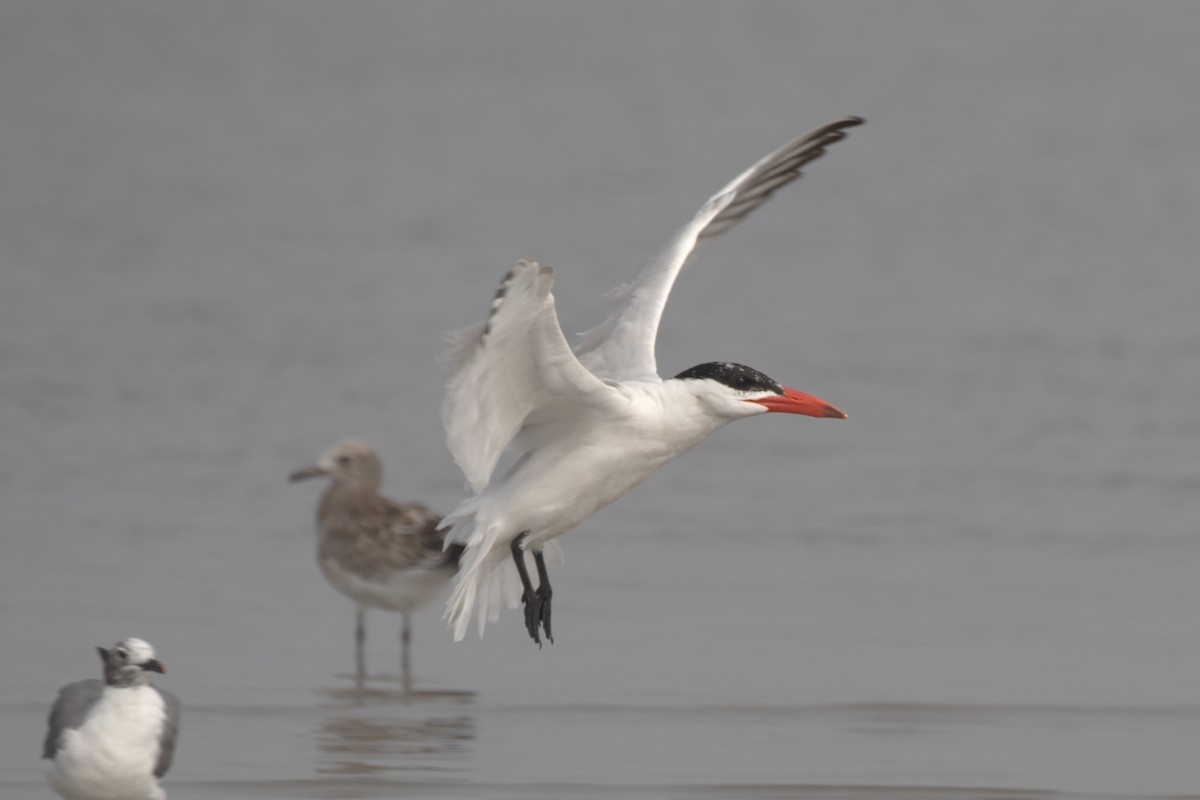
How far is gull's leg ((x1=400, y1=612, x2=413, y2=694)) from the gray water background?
77mm

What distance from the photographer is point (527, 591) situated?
8078 millimetres

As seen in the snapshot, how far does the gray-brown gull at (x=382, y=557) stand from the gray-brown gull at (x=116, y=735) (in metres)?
2.24

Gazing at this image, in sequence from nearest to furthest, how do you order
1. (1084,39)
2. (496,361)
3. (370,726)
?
(496,361), (370,726), (1084,39)

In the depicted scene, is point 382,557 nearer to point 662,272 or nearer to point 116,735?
point 662,272

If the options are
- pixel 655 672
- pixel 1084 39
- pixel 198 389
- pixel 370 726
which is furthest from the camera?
pixel 1084 39

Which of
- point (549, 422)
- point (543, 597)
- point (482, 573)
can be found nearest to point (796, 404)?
point (549, 422)

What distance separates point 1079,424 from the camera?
47.0ft

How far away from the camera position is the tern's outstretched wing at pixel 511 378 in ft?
21.8

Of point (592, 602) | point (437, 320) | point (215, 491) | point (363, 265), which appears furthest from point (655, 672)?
point (363, 265)

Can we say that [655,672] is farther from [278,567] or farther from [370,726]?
[278,567]

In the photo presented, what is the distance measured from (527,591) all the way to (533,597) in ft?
0.12

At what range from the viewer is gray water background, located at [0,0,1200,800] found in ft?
27.9

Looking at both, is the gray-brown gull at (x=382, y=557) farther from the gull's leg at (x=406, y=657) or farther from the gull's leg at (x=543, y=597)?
the gull's leg at (x=543, y=597)

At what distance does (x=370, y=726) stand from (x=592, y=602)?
211 cm
